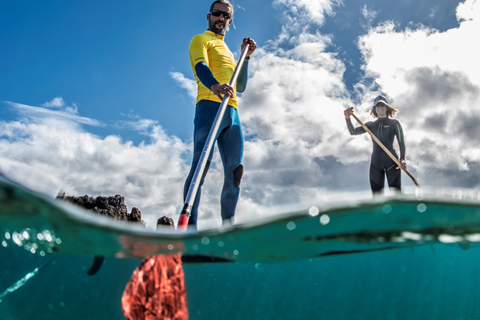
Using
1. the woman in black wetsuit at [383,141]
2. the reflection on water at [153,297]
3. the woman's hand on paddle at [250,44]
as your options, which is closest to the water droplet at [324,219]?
the reflection on water at [153,297]

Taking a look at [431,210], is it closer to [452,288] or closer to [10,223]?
[452,288]

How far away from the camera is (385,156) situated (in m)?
6.30

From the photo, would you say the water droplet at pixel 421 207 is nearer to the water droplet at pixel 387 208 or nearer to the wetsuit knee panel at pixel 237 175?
the water droplet at pixel 387 208

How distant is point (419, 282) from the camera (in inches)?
164

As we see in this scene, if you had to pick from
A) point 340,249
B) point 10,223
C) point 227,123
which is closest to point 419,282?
point 340,249

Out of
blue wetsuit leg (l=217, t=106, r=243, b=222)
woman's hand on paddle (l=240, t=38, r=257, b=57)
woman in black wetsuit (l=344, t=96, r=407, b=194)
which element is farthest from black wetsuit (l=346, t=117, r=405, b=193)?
blue wetsuit leg (l=217, t=106, r=243, b=222)

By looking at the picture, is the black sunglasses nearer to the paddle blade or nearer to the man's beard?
the man's beard

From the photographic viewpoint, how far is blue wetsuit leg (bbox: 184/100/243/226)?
3650mm

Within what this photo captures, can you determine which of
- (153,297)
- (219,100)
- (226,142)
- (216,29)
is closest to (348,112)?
(216,29)

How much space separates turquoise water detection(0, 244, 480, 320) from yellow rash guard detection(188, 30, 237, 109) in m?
2.07

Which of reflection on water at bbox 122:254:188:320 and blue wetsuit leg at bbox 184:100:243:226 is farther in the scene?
blue wetsuit leg at bbox 184:100:243:226

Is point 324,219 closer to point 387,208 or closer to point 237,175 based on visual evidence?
point 387,208

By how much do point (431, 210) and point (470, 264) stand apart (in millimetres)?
2247

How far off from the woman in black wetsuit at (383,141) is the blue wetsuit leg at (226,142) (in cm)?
344
